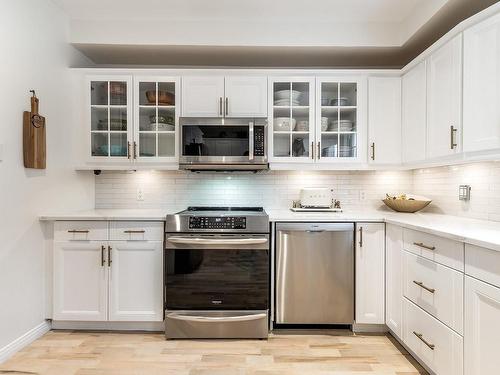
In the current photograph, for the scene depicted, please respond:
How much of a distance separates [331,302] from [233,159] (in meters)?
1.40

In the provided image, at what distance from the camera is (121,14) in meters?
2.64

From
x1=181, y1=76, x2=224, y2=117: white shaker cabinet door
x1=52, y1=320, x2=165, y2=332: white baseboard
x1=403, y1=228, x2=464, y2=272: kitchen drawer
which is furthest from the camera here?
x1=181, y1=76, x2=224, y2=117: white shaker cabinet door

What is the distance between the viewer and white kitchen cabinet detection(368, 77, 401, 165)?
8.96 feet

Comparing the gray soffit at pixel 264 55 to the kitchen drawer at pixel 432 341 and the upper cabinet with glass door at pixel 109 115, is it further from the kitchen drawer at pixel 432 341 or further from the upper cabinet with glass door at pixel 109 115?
the kitchen drawer at pixel 432 341

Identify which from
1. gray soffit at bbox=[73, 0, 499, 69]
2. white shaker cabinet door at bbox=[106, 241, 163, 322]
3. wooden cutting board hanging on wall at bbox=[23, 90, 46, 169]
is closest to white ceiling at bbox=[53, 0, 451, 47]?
gray soffit at bbox=[73, 0, 499, 69]

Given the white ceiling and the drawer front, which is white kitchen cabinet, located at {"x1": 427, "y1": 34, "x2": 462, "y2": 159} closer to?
the white ceiling

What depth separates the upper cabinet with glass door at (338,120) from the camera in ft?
9.00

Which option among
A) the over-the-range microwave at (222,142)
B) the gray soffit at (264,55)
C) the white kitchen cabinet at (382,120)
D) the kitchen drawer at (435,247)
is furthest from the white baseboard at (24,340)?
the white kitchen cabinet at (382,120)

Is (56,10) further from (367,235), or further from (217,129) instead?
(367,235)

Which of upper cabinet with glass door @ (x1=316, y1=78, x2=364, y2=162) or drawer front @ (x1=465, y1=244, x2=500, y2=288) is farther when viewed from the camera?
upper cabinet with glass door @ (x1=316, y1=78, x2=364, y2=162)

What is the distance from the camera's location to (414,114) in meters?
2.51

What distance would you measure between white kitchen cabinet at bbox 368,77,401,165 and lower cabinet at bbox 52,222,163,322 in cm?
205

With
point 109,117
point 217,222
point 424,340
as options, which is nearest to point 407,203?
point 424,340

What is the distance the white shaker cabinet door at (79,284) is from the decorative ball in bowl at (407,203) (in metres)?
2.50
